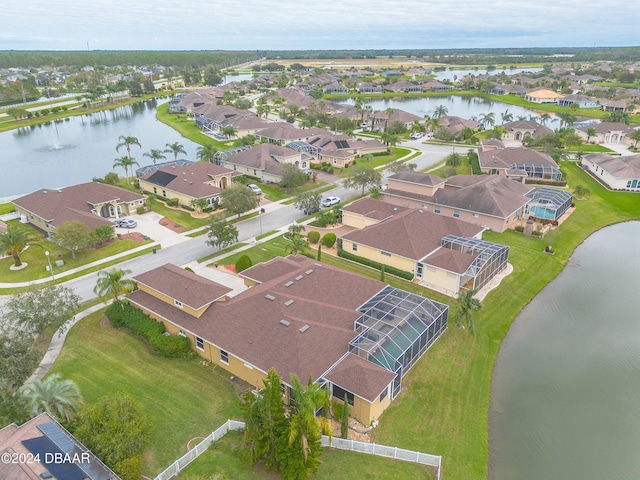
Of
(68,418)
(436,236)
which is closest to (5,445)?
(68,418)

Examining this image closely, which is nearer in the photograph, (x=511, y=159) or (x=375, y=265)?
(x=375, y=265)

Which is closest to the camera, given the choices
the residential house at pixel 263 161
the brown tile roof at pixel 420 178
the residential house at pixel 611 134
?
the brown tile roof at pixel 420 178

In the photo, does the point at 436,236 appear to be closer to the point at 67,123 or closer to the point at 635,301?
the point at 635,301

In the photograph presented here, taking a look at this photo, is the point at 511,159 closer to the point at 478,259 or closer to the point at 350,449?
the point at 478,259

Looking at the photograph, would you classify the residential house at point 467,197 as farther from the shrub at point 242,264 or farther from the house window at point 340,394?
the house window at point 340,394

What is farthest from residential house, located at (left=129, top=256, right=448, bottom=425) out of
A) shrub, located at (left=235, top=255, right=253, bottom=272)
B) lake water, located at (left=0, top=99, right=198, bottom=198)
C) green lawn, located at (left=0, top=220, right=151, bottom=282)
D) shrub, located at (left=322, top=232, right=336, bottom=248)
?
lake water, located at (left=0, top=99, right=198, bottom=198)

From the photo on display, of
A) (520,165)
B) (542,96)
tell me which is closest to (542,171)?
(520,165)

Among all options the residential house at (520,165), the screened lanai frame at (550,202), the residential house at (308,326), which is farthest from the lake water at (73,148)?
the screened lanai frame at (550,202)
